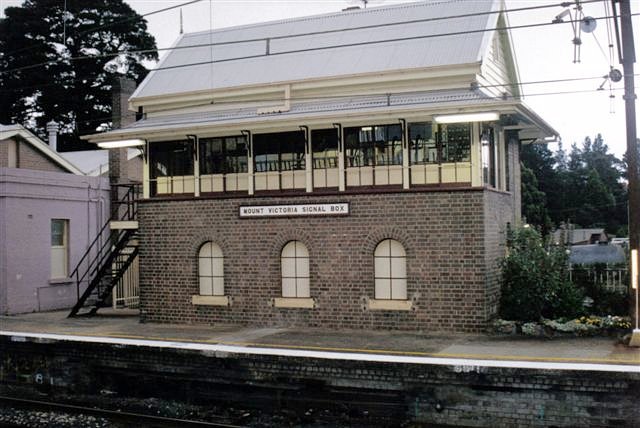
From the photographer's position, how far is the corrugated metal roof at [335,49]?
53.9 ft

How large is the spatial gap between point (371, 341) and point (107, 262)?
28.5 ft

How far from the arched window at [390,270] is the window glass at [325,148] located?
2273 mm

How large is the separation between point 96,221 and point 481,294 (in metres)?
13.8

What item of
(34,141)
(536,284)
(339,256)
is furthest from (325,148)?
(34,141)

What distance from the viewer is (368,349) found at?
13.4m

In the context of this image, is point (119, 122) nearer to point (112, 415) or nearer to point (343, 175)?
point (343, 175)

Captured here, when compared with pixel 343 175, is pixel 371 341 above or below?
below

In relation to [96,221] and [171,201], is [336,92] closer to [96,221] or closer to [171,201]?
[171,201]

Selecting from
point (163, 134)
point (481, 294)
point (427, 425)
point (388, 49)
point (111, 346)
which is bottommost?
point (427, 425)

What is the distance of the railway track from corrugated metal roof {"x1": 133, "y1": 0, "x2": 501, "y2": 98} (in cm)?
755

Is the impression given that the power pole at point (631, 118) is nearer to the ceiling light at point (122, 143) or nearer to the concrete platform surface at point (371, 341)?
the concrete platform surface at point (371, 341)

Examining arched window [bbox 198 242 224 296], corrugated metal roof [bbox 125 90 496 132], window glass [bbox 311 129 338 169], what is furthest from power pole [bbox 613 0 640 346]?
Result: arched window [bbox 198 242 224 296]

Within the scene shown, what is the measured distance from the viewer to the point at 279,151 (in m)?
17.0

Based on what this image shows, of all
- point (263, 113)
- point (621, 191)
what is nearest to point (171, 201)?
point (263, 113)
